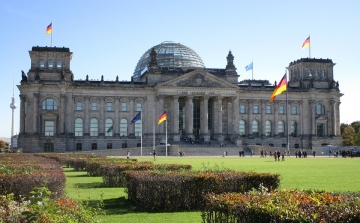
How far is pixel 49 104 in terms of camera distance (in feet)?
336

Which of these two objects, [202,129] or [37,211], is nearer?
[37,211]

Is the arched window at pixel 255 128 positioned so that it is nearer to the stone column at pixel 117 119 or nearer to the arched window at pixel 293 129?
the arched window at pixel 293 129

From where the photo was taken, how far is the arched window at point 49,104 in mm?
102188

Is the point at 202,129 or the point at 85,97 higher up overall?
the point at 85,97

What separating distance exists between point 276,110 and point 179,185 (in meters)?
98.9

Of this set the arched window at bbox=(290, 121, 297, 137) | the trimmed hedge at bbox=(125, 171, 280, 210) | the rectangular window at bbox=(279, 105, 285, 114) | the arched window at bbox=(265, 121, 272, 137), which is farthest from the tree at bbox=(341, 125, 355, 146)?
the trimmed hedge at bbox=(125, 171, 280, 210)

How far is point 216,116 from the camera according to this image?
108 m

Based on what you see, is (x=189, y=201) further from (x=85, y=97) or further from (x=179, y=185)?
(x=85, y=97)

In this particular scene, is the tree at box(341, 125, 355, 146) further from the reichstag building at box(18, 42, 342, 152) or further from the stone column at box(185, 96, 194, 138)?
the stone column at box(185, 96, 194, 138)

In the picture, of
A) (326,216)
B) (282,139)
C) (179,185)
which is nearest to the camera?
(326,216)

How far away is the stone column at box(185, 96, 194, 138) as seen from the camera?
106062 mm

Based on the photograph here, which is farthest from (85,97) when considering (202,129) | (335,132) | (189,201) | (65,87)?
(189,201)

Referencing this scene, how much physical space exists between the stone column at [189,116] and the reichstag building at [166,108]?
0.71 feet

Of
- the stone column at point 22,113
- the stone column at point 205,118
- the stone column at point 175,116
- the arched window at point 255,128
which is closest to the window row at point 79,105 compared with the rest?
the stone column at point 22,113
